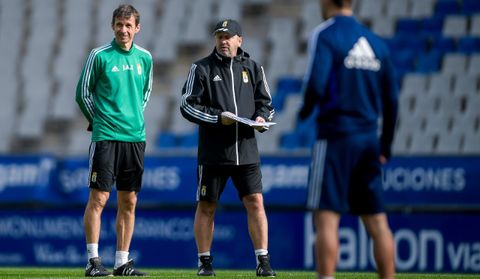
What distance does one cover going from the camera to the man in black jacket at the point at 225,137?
1061cm

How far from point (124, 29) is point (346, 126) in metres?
3.62

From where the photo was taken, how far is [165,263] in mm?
18328

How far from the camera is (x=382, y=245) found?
7.41 metres

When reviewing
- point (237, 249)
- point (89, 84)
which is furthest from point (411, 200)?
point (89, 84)

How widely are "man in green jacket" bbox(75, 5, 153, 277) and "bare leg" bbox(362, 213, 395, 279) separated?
355cm

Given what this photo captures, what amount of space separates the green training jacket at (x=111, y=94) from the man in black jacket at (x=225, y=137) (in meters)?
0.47

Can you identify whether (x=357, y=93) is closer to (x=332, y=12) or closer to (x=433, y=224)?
(x=332, y=12)

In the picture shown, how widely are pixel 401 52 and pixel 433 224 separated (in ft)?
13.5

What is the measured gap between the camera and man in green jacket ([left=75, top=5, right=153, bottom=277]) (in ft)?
34.1

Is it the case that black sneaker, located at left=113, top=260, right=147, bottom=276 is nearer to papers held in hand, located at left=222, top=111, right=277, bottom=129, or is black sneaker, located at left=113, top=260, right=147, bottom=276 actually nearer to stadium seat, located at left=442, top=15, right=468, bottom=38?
papers held in hand, located at left=222, top=111, right=277, bottom=129

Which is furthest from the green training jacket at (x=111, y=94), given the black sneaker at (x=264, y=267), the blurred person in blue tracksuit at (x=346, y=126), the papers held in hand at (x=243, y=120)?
the blurred person in blue tracksuit at (x=346, y=126)

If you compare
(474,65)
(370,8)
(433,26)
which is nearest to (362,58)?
(474,65)

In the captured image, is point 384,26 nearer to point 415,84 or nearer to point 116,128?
point 415,84

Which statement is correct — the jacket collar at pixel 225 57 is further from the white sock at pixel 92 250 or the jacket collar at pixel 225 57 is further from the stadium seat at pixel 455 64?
the stadium seat at pixel 455 64
